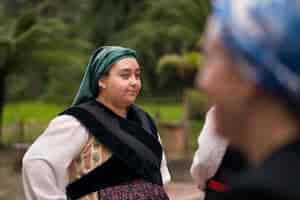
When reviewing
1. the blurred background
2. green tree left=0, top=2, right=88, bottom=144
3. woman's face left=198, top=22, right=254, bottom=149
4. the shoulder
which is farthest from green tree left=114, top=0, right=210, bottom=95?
woman's face left=198, top=22, right=254, bottom=149

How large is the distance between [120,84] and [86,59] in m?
13.6

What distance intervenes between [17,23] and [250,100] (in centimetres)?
1620

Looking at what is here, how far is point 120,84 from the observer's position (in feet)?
14.5

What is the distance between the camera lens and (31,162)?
425cm

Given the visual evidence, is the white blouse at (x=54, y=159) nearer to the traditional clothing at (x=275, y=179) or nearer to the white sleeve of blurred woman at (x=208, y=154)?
the white sleeve of blurred woman at (x=208, y=154)

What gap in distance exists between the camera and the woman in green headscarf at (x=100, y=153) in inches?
166

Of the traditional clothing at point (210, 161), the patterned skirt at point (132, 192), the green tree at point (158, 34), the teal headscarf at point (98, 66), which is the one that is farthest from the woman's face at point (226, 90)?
the green tree at point (158, 34)

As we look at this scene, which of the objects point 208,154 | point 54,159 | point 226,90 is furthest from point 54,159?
point 226,90

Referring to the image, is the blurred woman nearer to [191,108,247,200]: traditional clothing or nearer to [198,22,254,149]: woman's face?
[198,22,254,149]: woman's face

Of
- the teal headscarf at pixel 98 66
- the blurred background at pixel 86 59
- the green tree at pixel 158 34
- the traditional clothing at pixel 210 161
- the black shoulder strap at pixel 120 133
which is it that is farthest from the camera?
the green tree at pixel 158 34

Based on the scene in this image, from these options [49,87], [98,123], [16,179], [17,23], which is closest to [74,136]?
[98,123]

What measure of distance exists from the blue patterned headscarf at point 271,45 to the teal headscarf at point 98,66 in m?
3.00

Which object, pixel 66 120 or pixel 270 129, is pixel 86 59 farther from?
pixel 270 129

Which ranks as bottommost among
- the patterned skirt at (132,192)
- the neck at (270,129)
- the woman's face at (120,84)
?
the patterned skirt at (132,192)
